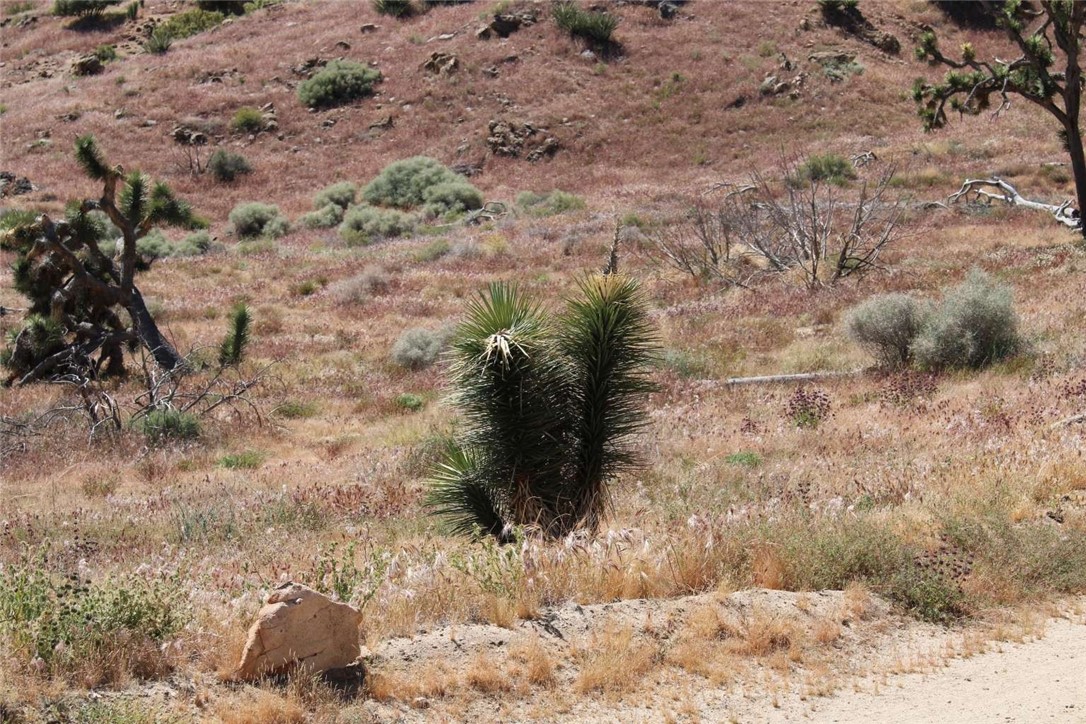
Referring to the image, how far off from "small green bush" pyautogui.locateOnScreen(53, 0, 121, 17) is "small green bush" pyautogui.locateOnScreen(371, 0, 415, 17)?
20626 mm

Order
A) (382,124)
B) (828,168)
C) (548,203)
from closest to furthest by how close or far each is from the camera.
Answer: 1. (828,168)
2. (548,203)
3. (382,124)

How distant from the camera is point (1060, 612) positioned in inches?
239

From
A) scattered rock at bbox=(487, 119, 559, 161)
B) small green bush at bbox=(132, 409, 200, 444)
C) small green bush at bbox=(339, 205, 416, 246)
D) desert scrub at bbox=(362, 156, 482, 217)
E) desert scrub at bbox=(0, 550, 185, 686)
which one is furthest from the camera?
scattered rock at bbox=(487, 119, 559, 161)

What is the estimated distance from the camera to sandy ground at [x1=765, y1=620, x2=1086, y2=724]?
4789mm

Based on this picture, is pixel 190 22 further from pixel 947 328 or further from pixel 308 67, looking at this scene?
pixel 947 328

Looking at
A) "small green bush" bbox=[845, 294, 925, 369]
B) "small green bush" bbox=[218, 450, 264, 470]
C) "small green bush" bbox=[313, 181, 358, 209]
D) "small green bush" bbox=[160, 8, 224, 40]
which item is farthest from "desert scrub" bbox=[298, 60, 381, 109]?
"small green bush" bbox=[845, 294, 925, 369]

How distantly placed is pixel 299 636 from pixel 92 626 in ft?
3.36

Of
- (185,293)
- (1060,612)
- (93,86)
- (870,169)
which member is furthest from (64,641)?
(93,86)

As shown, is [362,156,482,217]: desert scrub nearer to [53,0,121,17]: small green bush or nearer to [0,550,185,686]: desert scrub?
[0,550,185,686]: desert scrub

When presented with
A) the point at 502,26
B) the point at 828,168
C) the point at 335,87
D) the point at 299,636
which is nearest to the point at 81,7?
the point at 335,87

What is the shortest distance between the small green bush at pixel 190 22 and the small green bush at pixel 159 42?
16.2 inches

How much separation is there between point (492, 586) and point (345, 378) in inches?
470

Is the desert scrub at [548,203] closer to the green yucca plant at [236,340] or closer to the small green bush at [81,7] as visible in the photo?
the green yucca plant at [236,340]

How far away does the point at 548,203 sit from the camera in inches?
1491
